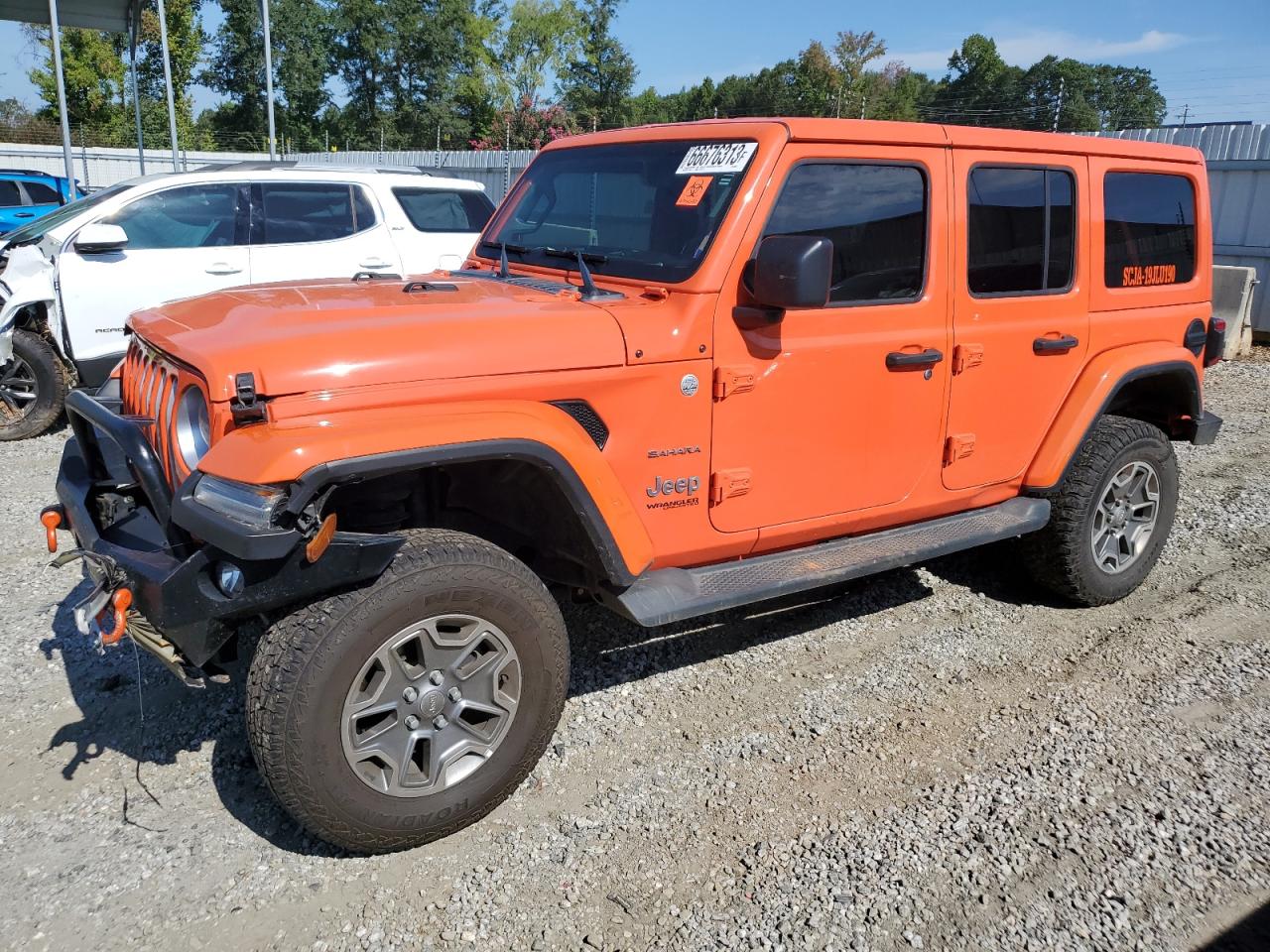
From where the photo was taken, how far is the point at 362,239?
24.9 ft

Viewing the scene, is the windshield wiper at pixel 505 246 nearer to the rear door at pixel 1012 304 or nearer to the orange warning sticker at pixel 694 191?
the orange warning sticker at pixel 694 191

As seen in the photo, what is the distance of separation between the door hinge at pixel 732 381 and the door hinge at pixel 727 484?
10.7 inches

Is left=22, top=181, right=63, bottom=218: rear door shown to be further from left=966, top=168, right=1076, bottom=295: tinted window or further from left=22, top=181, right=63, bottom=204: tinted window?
left=966, top=168, right=1076, bottom=295: tinted window

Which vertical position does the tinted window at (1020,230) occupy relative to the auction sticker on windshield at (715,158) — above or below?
below

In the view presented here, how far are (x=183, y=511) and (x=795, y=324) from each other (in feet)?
6.65

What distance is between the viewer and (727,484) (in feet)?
10.8

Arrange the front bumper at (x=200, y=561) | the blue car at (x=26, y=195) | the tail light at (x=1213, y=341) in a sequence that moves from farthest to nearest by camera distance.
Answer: the blue car at (x=26, y=195) < the tail light at (x=1213, y=341) < the front bumper at (x=200, y=561)

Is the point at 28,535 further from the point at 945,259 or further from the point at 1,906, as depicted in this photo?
the point at 945,259

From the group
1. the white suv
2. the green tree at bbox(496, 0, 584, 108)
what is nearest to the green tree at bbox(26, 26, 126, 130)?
the green tree at bbox(496, 0, 584, 108)

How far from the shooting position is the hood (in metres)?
2.52

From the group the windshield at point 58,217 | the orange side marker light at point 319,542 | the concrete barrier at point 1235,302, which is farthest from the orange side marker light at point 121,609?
the concrete barrier at point 1235,302

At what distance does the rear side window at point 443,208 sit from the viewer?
7.86m

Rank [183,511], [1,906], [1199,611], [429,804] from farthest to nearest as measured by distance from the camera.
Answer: [1199,611] → [429,804] → [1,906] → [183,511]

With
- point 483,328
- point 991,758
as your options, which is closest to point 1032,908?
point 991,758
